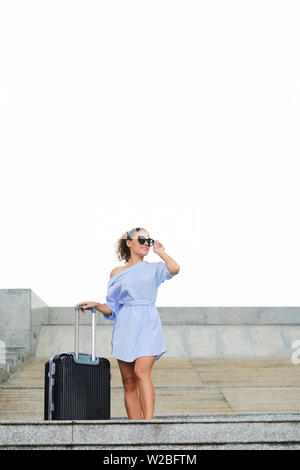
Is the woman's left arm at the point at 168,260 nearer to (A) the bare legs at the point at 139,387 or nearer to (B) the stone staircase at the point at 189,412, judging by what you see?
(A) the bare legs at the point at 139,387

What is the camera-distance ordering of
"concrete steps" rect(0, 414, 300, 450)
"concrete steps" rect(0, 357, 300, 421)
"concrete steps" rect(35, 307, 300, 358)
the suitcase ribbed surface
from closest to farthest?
"concrete steps" rect(0, 414, 300, 450) → the suitcase ribbed surface → "concrete steps" rect(0, 357, 300, 421) → "concrete steps" rect(35, 307, 300, 358)

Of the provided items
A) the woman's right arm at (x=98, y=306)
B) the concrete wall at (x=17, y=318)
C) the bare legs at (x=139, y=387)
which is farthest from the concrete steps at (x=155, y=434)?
the concrete wall at (x=17, y=318)

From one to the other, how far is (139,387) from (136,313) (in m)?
0.66

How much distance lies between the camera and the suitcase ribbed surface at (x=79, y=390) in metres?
5.47

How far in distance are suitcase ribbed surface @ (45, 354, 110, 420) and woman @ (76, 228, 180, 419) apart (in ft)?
0.84

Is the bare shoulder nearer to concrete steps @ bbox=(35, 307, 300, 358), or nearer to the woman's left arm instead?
the woman's left arm

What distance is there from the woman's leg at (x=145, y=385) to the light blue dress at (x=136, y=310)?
60mm

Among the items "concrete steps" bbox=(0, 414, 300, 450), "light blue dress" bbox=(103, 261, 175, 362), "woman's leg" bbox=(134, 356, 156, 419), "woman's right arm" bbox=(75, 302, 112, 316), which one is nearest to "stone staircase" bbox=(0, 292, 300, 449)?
"concrete steps" bbox=(0, 414, 300, 450)

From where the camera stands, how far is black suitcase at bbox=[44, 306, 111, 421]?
548 centimetres

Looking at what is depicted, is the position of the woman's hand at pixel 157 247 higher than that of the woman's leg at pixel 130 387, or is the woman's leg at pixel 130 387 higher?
the woman's hand at pixel 157 247

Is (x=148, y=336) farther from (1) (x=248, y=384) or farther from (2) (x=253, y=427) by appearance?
(1) (x=248, y=384)

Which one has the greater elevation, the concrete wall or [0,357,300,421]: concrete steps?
the concrete wall

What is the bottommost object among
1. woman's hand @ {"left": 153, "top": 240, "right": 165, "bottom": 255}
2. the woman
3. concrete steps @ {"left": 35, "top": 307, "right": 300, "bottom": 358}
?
concrete steps @ {"left": 35, "top": 307, "right": 300, "bottom": 358}
